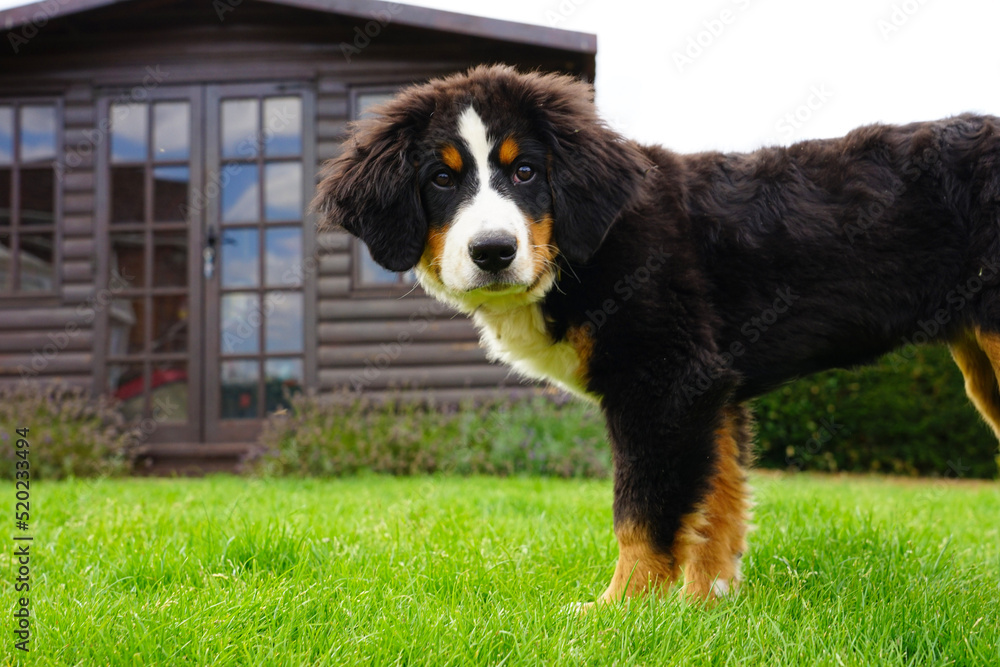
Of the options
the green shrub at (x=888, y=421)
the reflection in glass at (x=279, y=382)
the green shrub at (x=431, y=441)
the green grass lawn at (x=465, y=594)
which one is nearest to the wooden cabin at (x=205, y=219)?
the reflection in glass at (x=279, y=382)

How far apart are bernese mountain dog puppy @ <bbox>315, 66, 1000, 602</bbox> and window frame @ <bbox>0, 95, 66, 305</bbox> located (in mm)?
6636

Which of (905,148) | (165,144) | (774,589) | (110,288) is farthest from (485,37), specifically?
(774,589)

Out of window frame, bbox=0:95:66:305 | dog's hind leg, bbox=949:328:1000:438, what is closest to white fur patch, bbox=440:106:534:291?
dog's hind leg, bbox=949:328:1000:438

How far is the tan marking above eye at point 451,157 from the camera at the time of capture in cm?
240

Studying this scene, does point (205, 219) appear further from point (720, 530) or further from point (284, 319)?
point (720, 530)

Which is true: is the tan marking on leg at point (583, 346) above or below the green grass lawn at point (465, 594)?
above

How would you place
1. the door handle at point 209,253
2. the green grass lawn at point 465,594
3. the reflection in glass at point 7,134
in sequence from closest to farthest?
1. the green grass lawn at point 465,594
2. the door handle at point 209,253
3. the reflection in glass at point 7,134

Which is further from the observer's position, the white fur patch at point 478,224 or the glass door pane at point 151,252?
the glass door pane at point 151,252

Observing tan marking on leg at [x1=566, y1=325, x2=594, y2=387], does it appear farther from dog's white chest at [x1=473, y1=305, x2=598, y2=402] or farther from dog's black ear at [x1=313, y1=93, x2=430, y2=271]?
dog's black ear at [x1=313, y1=93, x2=430, y2=271]

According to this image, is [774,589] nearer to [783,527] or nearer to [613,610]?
[613,610]

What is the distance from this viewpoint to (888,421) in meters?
8.03

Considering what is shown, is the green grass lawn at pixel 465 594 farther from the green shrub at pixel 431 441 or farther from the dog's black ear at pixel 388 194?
the green shrub at pixel 431 441

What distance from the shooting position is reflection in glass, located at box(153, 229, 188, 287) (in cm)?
786

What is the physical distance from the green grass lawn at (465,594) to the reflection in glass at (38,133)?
18.7ft
